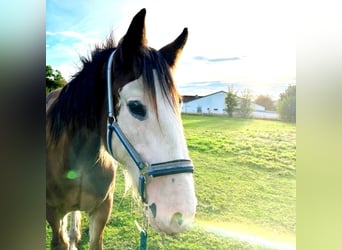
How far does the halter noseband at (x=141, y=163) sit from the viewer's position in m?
1.15

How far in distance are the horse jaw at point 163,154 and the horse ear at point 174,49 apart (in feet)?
0.49

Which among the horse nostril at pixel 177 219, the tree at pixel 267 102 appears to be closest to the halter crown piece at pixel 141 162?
the horse nostril at pixel 177 219

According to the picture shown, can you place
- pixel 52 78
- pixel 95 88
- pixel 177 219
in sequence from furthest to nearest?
pixel 52 78 → pixel 95 88 → pixel 177 219

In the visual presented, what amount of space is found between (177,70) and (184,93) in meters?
0.09

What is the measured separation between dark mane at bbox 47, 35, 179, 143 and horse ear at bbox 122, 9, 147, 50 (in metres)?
0.03

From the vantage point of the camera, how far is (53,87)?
1.59 metres

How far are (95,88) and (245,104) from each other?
0.51 m

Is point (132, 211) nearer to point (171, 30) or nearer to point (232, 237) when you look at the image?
point (232, 237)

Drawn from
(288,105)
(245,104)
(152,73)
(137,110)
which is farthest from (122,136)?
(288,105)

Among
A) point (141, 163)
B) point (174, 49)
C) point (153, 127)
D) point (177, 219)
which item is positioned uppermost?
point (174, 49)

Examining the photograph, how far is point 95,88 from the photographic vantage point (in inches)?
52.8

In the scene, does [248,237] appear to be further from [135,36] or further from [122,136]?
[135,36]

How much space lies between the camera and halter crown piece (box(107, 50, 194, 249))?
1.15m

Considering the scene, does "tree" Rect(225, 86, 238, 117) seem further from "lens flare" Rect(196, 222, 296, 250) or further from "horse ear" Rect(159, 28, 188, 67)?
"lens flare" Rect(196, 222, 296, 250)
